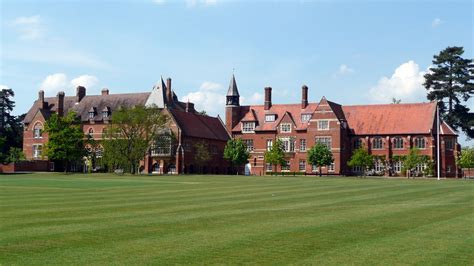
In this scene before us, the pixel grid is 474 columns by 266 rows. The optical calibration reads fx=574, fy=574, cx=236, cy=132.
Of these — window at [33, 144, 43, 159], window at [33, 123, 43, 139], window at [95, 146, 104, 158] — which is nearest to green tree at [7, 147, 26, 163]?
window at [33, 144, 43, 159]

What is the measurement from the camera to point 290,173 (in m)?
94.6

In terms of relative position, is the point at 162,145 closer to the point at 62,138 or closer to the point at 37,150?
the point at 62,138

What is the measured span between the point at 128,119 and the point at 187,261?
236 feet

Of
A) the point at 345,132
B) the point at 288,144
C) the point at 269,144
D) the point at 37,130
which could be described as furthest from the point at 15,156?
the point at 345,132

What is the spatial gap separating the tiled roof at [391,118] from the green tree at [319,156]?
32.3 ft

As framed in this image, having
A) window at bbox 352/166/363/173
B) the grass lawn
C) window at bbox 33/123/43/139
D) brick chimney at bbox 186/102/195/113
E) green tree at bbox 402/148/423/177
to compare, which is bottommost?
the grass lawn

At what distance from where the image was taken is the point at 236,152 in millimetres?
94500

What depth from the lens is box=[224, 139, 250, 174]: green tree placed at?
310 ft

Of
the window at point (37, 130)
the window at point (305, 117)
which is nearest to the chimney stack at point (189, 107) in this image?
the window at point (305, 117)

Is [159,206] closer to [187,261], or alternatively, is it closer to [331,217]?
[331,217]

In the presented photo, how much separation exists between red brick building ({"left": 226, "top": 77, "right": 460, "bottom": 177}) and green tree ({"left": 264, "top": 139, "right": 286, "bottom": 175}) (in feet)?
16.0

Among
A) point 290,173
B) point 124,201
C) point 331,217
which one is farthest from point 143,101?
point 331,217

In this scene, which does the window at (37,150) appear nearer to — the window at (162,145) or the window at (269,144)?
the window at (162,145)

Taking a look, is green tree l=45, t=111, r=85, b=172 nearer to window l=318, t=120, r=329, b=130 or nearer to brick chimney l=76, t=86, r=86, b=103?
brick chimney l=76, t=86, r=86, b=103
